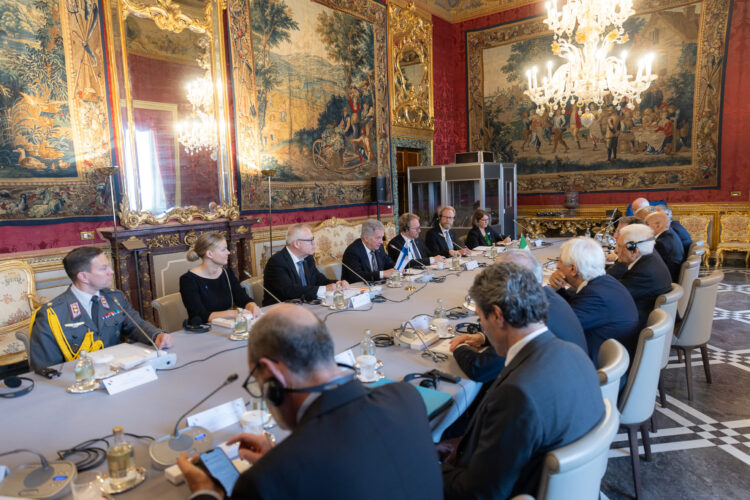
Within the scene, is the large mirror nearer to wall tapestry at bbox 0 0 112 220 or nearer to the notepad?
wall tapestry at bbox 0 0 112 220

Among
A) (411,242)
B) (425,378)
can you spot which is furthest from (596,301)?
(411,242)

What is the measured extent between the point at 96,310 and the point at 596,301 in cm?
273

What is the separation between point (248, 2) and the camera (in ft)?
20.3

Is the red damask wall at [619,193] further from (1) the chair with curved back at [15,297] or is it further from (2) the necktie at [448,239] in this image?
(1) the chair with curved back at [15,297]

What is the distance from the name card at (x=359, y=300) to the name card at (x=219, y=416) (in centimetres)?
165

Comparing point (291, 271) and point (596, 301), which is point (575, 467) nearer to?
point (596, 301)

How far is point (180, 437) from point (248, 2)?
608 centimetres

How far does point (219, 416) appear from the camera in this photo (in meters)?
1.65

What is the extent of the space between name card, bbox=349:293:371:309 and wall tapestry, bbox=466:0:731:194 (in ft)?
25.3

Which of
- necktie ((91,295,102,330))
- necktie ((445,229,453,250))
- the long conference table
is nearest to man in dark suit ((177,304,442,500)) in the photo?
the long conference table

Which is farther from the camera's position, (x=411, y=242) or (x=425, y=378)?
(x=411, y=242)

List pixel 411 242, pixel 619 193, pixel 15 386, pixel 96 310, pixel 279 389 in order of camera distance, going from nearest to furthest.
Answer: pixel 279 389 < pixel 15 386 < pixel 96 310 < pixel 411 242 < pixel 619 193

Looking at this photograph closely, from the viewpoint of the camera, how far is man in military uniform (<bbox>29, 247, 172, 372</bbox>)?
242 centimetres

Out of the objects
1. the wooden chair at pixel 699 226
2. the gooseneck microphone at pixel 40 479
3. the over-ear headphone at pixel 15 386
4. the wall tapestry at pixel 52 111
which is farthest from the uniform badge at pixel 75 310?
the wooden chair at pixel 699 226
